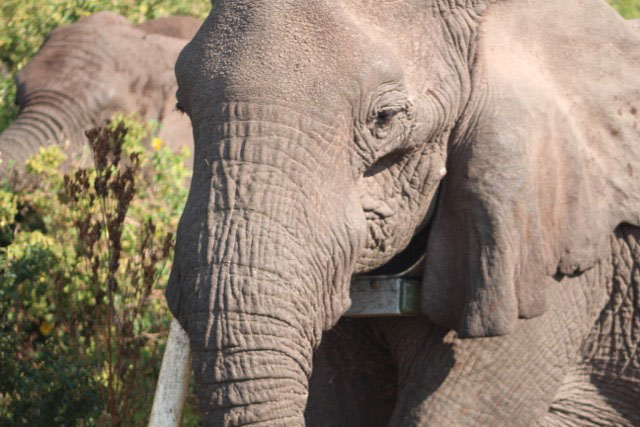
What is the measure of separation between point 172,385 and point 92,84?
11.8 feet

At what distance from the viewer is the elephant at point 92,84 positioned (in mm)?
7766

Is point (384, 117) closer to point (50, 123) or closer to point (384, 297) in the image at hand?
point (384, 297)

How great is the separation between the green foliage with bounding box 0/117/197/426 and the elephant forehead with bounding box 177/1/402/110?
1417 millimetres

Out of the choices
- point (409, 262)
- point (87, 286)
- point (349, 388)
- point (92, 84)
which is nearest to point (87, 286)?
point (87, 286)

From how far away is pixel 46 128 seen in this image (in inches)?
307

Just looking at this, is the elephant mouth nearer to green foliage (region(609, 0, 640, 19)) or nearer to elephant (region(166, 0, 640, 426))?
elephant (region(166, 0, 640, 426))

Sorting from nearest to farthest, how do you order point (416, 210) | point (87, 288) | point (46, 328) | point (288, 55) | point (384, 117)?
point (288, 55), point (384, 117), point (416, 210), point (87, 288), point (46, 328)

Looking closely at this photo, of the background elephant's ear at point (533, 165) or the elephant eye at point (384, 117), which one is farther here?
the background elephant's ear at point (533, 165)

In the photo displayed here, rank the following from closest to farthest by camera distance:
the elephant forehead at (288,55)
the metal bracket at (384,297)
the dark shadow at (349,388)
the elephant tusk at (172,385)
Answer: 1. the elephant forehead at (288,55)
2. the metal bracket at (384,297)
3. the dark shadow at (349,388)
4. the elephant tusk at (172,385)

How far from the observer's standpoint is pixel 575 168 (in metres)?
3.88

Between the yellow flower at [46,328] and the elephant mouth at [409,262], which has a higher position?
the elephant mouth at [409,262]

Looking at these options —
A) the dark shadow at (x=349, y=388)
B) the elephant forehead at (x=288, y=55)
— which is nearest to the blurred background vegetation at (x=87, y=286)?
the dark shadow at (x=349, y=388)

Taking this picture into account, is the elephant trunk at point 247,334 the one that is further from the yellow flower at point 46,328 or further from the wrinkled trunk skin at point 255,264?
the yellow flower at point 46,328

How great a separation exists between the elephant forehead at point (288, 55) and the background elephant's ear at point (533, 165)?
41 centimetres
